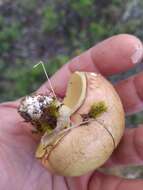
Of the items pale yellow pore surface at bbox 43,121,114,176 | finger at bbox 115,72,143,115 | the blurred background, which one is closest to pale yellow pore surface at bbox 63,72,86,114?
pale yellow pore surface at bbox 43,121,114,176

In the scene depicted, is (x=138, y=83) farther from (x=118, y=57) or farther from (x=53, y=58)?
(x=53, y=58)

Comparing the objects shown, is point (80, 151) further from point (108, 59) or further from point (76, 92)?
point (108, 59)

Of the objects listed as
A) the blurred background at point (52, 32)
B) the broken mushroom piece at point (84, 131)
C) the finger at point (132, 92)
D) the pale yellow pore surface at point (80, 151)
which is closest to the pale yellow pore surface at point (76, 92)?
the broken mushroom piece at point (84, 131)

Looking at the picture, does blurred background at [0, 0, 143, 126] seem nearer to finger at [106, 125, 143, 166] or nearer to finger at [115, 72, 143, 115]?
finger at [115, 72, 143, 115]

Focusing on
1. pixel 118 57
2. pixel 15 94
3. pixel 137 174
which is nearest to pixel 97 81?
pixel 118 57

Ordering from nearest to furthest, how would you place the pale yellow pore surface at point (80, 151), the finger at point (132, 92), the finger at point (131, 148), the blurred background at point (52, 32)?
1. the pale yellow pore surface at point (80, 151)
2. the finger at point (131, 148)
3. the finger at point (132, 92)
4. the blurred background at point (52, 32)

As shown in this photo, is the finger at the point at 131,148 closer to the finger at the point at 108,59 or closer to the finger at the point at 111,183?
the finger at the point at 111,183

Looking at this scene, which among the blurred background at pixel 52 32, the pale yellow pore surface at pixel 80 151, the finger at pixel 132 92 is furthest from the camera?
the blurred background at pixel 52 32
